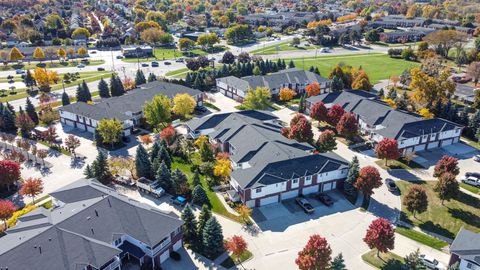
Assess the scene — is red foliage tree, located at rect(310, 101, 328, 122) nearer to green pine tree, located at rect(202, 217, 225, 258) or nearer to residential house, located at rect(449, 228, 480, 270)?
residential house, located at rect(449, 228, 480, 270)

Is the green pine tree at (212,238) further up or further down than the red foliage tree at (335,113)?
further down

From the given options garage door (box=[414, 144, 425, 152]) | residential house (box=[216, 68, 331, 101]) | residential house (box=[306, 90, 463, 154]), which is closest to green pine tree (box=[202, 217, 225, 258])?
residential house (box=[306, 90, 463, 154])

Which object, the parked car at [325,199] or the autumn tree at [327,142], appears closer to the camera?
the parked car at [325,199]

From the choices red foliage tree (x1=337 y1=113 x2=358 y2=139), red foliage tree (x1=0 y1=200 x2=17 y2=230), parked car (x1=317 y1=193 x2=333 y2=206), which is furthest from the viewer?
red foliage tree (x1=337 y1=113 x2=358 y2=139)

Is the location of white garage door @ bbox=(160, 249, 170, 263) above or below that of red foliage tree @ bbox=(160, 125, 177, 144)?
below

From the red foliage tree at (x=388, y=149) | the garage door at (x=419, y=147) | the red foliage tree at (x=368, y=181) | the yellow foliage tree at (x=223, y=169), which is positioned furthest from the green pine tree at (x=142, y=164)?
the garage door at (x=419, y=147)

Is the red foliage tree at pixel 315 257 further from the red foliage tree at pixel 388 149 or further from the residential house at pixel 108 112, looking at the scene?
the residential house at pixel 108 112
